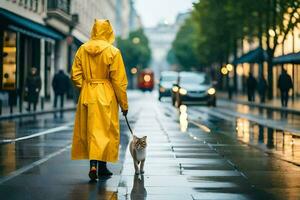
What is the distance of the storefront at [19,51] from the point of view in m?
33.1

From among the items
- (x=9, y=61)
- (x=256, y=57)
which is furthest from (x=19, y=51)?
(x=256, y=57)

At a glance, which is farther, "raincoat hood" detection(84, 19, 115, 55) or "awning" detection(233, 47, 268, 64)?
"awning" detection(233, 47, 268, 64)

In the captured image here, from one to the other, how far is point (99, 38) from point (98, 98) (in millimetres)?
784

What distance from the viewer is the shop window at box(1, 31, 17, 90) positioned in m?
33.8

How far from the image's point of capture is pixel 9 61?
34.8 meters

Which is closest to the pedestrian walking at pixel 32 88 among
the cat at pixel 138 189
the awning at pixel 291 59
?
the awning at pixel 291 59

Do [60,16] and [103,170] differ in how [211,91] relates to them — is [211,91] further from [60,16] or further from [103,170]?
[103,170]

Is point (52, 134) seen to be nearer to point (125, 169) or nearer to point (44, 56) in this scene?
point (125, 169)

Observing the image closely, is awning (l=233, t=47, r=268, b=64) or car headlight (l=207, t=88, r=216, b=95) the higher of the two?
awning (l=233, t=47, r=268, b=64)

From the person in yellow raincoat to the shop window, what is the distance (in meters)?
25.1

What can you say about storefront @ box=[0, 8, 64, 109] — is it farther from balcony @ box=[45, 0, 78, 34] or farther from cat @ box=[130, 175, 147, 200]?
cat @ box=[130, 175, 147, 200]

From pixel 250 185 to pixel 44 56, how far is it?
37066mm

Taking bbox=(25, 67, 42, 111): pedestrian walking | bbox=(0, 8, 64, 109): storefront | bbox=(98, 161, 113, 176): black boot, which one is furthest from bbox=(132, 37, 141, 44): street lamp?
bbox=(98, 161, 113, 176): black boot

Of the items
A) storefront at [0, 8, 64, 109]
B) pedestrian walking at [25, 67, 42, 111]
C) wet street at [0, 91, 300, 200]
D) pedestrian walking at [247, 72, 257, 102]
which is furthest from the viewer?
pedestrian walking at [247, 72, 257, 102]
